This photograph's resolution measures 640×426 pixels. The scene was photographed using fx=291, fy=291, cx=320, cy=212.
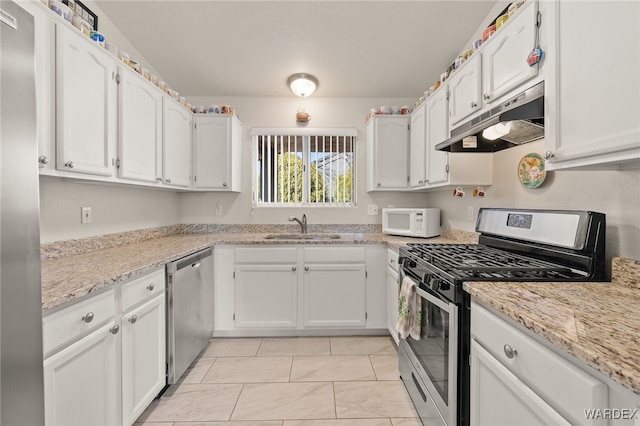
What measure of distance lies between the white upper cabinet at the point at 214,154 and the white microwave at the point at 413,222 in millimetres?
1672

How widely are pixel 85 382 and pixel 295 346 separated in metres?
1.59

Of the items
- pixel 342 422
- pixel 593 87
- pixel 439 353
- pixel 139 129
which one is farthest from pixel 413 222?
pixel 139 129

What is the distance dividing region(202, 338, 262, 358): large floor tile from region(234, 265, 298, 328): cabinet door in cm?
14

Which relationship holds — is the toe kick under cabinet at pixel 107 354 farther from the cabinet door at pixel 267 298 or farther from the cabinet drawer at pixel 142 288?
the cabinet door at pixel 267 298

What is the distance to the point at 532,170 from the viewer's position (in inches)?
66.5

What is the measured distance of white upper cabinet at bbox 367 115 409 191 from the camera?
9.61 feet

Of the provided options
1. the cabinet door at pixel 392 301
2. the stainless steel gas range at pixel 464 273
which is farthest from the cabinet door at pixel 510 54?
the cabinet door at pixel 392 301

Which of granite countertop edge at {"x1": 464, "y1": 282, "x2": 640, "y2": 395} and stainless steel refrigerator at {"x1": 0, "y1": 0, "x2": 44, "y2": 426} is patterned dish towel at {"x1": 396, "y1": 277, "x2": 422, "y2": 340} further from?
stainless steel refrigerator at {"x1": 0, "y1": 0, "x2": 44, "y2": 426}

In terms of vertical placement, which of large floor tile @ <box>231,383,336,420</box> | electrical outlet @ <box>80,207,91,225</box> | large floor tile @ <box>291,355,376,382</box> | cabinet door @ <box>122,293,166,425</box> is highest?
electrical outlet @ <box>80,207,91,225</box>

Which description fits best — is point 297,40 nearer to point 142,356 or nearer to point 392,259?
point 392,259

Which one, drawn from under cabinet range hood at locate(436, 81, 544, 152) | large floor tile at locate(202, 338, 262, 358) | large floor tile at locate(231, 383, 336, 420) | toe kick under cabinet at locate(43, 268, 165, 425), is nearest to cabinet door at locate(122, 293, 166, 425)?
toe kick under cabinet at locate(43, 268, 165, 425)

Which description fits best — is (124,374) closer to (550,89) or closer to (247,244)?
(247,244)

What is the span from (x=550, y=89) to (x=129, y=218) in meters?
2.85

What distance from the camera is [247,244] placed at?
8.54 ft
